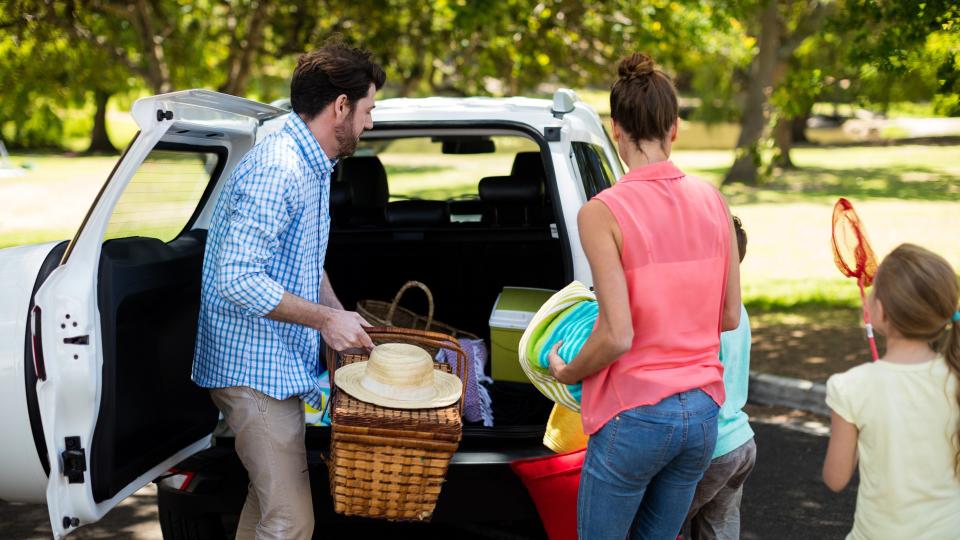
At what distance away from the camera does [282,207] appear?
2959 mm

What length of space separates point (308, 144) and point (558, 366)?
3.32 ft

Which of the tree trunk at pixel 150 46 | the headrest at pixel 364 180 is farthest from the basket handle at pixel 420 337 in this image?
the tree trunk at pixel 150 46

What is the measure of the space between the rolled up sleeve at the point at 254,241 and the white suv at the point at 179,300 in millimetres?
376

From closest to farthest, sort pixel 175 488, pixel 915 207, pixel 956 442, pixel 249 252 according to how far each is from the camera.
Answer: pixel 956 442 → pixel 249 252 → pixel 175 488 → pixel 915 207

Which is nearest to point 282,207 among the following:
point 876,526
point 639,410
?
point 639,410

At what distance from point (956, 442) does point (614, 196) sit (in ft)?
3.23

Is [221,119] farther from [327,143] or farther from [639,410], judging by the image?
[639,410]

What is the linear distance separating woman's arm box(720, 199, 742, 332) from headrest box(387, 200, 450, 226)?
8.66ft

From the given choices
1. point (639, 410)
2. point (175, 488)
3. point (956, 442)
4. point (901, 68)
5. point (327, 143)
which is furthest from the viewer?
point (901, 68)

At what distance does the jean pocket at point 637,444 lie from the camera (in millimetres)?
2588

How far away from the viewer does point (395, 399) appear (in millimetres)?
3197

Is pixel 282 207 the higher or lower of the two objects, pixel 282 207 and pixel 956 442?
the higher

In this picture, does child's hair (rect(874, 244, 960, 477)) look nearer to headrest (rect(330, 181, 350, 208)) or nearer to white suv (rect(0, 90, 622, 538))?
white suv (rect(0, 90, 622, 538))

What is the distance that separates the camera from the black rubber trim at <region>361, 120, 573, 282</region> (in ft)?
13.0
